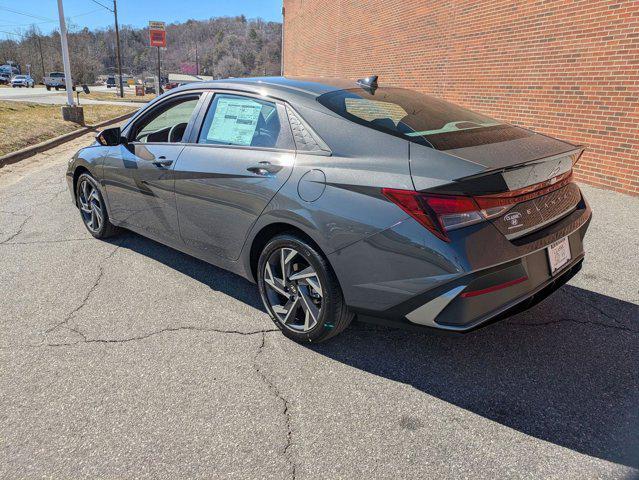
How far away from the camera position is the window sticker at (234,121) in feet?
10.2

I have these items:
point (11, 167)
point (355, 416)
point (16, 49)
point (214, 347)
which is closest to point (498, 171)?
point (355, 416)

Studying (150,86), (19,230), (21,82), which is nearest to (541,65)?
(19,230)

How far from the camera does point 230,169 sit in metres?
3.05

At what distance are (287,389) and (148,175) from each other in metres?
2.22

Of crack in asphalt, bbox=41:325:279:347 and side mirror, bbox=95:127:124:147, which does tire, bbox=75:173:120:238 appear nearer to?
side mirror, bbox=95:127:124:147

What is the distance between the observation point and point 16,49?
3553 inches

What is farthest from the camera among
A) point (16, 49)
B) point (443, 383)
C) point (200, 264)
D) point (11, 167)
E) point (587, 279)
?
point (16, 49)

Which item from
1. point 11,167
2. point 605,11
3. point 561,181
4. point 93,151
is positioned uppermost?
point 605,11

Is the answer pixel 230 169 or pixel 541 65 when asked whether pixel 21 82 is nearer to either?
pixel 541 65

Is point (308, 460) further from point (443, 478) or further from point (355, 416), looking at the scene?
point (443, 478)

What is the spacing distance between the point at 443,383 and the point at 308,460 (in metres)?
0.92

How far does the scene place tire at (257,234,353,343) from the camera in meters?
2.61

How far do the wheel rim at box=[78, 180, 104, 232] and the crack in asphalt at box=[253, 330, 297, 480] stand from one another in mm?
2599

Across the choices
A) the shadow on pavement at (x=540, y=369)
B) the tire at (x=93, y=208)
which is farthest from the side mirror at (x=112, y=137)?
the shadow on pavement at (x=540, y=369)
